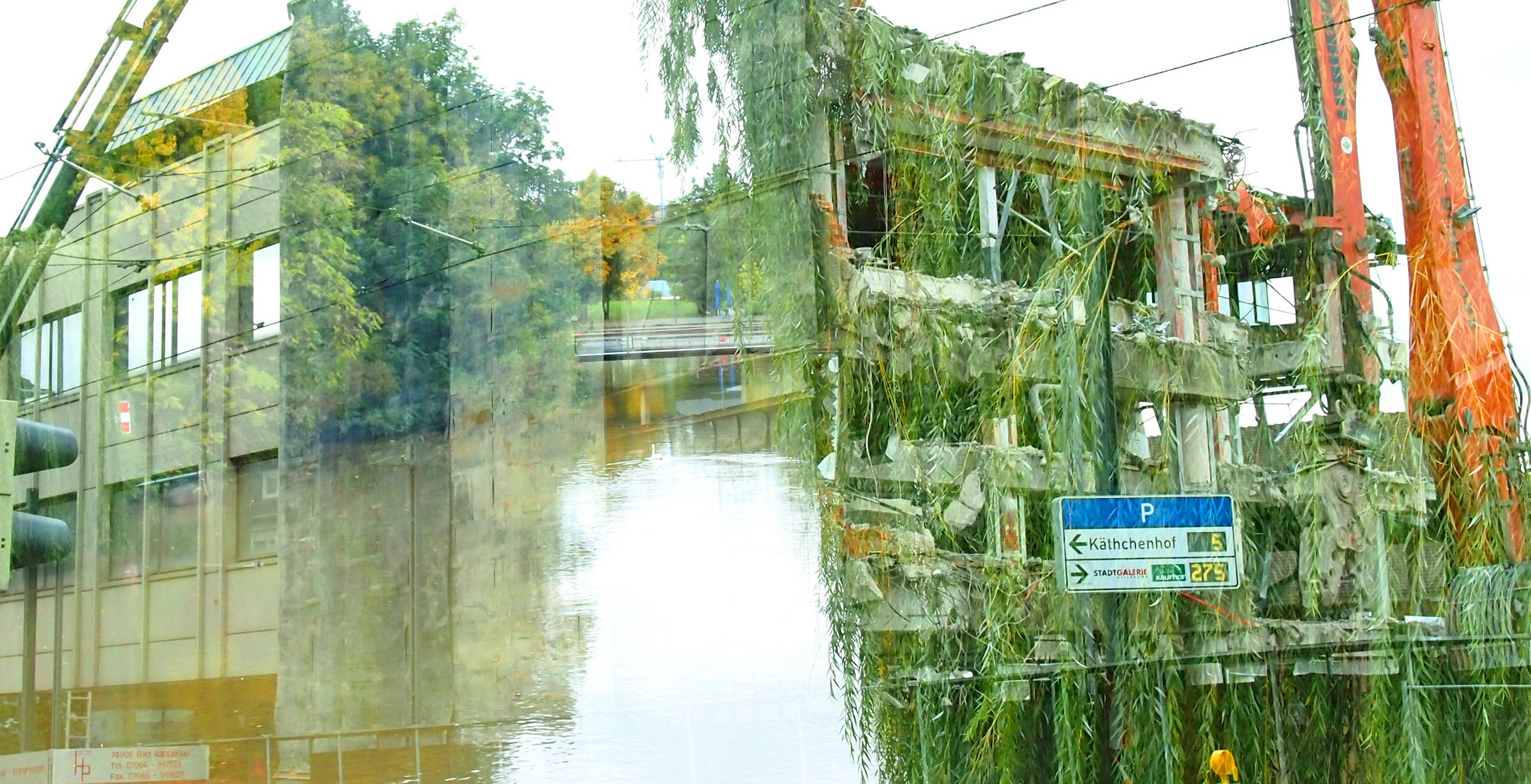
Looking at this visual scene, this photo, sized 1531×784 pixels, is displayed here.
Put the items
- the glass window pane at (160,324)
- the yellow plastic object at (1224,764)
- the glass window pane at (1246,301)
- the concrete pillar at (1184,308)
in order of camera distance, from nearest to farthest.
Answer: the yellow plastic object at (1224,764)
the concrete pillar at (1184,308)
the glass window pane at (1246,301)
the glass window pane at (160,324)

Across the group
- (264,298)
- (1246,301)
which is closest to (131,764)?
(264,298)

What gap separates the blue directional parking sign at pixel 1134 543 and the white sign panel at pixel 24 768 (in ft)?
21.0

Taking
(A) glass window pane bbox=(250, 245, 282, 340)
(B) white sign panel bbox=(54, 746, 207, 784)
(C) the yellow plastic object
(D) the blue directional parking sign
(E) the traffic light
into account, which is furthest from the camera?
(A) glass window pane bbox=(250, 245, 282, 340)

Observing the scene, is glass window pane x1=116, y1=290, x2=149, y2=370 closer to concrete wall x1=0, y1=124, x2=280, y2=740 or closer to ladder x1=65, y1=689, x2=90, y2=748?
concrete wall x1=0, y1=124, x2=280, y2=740

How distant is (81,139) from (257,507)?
2867mm

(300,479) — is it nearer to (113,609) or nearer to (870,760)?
(113,609)

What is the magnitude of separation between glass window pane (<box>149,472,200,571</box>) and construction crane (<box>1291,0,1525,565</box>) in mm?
6651

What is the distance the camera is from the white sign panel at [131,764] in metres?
8.13

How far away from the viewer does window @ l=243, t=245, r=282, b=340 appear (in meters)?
8.64

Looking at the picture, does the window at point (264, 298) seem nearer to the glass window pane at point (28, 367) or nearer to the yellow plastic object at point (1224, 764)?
the glass window pane at point (28, 367)

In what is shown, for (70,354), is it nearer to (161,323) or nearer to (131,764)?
(161,323)

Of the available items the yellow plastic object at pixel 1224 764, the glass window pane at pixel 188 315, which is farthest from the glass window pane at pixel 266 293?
the yellow plastic object at pixel 1224 764

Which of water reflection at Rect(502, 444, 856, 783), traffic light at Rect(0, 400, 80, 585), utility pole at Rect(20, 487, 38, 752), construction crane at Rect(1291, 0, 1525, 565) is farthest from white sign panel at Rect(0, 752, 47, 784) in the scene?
construction crane at Rect(1291, 0, 1525, 565)

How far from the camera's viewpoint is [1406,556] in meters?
6.08
